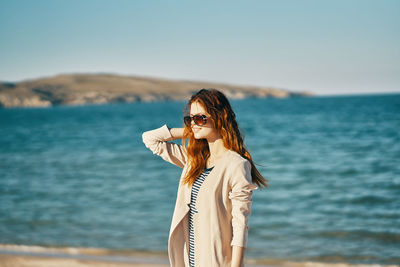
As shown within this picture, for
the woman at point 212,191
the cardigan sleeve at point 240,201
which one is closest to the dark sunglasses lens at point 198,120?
the woman at point 212,191

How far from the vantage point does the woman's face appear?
2.49 metres

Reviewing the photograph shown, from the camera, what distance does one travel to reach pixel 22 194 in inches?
526

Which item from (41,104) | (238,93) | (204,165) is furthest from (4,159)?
(238,93)

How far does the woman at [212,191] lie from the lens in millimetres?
2371

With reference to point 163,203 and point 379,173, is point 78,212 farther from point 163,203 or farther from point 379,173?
point 379,173

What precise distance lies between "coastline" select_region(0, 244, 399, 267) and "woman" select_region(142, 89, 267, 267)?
382cm

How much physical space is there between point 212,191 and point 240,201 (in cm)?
16

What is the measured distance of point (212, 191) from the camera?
2391mm

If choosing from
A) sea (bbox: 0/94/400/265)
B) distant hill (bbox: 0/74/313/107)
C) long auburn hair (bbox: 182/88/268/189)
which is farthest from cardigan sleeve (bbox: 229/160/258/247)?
distant hill (bbox: 0/74/313/107)

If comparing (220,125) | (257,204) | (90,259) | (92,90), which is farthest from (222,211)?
(92,90)

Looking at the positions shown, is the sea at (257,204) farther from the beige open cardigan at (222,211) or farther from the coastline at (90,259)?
the beige open cardigan at (222,211)

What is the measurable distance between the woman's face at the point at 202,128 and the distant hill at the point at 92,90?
119188 millimetres

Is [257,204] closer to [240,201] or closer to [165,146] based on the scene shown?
[165,146]

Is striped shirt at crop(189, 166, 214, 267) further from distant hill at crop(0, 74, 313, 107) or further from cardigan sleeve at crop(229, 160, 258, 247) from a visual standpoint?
distant hill at crop(0, 74, 313, 107)
